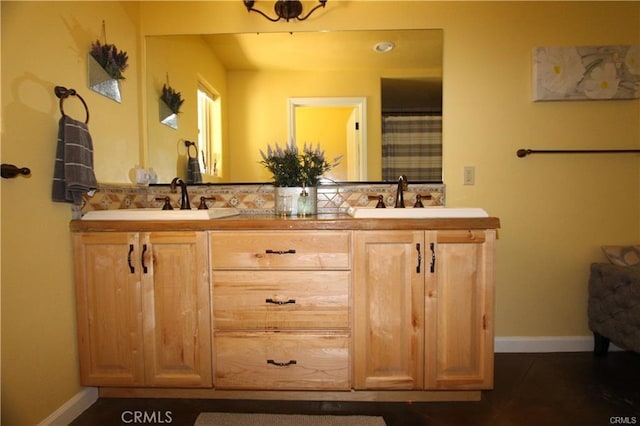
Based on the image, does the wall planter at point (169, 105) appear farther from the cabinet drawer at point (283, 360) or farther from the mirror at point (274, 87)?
the cabinet drawer at point (283, 360)

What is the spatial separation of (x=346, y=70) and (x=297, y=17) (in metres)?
0.41

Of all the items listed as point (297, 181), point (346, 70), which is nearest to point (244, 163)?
point (297, 181)

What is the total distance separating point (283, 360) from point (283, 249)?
0.48 m

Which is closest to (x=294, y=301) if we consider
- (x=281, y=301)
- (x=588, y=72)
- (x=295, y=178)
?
(x=281, y=301)

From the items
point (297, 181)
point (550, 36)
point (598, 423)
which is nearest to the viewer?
point (598, 423)

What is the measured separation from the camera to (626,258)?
1654 millimetres

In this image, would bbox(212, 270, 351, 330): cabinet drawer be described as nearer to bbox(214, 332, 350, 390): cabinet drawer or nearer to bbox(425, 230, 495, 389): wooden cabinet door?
bbox(214, 332, 350, 390): cabinet drawer

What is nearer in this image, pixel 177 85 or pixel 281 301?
pixel 281 301

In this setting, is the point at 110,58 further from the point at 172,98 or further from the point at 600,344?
the point at 600,344

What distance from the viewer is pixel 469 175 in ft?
5.83

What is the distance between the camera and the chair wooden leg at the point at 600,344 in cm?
174

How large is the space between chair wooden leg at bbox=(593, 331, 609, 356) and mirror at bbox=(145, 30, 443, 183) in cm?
131

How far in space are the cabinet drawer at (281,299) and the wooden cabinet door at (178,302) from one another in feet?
0.26

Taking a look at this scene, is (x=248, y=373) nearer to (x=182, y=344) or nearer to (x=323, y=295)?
(x=182, y=344)
